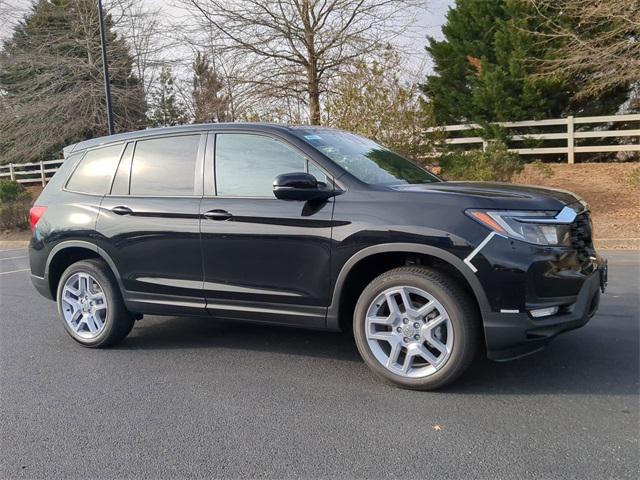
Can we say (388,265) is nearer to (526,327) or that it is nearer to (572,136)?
(526,327)

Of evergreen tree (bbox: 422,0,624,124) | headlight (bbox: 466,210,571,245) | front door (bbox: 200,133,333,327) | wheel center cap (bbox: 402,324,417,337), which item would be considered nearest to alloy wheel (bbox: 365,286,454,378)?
wheel center cap (bbox: 402,324,417,337)

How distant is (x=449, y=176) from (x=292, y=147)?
11.2 meters

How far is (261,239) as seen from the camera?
13.4ft

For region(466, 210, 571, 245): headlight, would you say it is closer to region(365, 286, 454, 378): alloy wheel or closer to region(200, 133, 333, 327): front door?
region(365, 286, 454, 378): alloy wheel

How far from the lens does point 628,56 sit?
1467 cm

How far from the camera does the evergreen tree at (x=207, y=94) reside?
17.5 meters

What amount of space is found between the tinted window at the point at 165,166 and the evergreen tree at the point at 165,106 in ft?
76.0

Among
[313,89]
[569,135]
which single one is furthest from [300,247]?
[569,135]

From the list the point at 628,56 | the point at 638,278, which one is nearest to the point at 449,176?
the point at 628,56

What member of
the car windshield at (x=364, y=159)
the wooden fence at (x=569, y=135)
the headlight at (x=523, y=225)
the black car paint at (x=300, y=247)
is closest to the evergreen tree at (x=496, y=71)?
the wooden fence at (x=569, y=135)

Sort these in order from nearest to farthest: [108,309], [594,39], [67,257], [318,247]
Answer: [318,247]
[108,309]
[67,257]
[594,39]

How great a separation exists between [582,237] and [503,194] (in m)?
0.62

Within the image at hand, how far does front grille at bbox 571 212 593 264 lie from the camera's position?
359 cm

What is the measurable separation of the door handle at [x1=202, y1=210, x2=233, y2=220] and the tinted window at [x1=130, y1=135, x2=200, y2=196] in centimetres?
29
